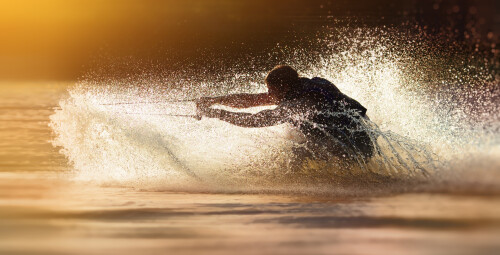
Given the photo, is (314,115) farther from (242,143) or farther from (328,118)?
(242,143)

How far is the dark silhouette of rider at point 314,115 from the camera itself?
8289 mm

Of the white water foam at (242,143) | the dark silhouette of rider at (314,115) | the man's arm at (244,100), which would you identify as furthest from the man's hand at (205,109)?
the white water foam at (242,143)

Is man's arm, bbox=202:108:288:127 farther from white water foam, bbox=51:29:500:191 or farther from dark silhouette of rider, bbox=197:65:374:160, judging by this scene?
white water foam, bbox=51:29:500:191

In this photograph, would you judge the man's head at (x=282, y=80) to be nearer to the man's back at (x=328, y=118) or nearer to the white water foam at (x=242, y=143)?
the man's back at (x=328, y=118)

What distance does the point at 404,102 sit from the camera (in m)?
10.7

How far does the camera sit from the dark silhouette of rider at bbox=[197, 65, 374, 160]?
829 centimetres

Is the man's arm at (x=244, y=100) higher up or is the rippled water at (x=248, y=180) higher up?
the man's arm at (x=244, y=100)

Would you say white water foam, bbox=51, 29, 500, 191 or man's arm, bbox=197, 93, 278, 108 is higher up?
man's arm, bbox=197, 93, 278, 108

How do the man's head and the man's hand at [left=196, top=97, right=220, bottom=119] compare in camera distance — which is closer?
the man's head

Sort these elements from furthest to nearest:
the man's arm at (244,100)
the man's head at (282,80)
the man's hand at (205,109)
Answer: the man's arm at (244,100), the man's hand at (205,109), the man's head at (282,80)

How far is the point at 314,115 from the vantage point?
8367 mm

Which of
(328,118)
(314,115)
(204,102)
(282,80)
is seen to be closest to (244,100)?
(204,102)

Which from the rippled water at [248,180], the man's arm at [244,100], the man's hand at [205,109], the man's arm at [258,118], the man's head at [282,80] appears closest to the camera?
the rippled water at [248,180]

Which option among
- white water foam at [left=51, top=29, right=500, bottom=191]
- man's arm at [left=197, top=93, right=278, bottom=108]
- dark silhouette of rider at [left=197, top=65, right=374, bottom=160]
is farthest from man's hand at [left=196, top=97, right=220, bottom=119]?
white water foam at [left=51, top=29, right=500, bottom=191]
